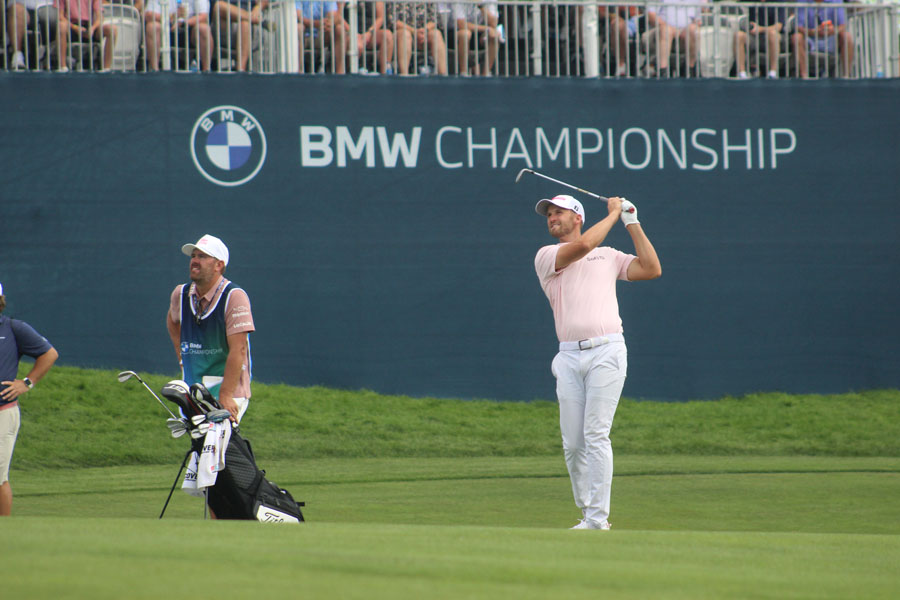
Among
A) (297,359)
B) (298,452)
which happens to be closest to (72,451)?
(298,452)

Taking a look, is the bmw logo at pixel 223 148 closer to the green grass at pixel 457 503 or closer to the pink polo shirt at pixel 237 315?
the green grass at pixel 457 503

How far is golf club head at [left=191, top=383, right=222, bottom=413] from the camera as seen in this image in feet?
22.3

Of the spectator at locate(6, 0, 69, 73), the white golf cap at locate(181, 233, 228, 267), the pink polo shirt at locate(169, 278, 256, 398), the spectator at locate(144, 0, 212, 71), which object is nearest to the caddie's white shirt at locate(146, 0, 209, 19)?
the spectator at locate(144, 0, 212, 71)

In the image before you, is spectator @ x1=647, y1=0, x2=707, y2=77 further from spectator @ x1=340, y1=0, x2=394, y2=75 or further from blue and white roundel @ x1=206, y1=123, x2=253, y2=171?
blue and white roundel @ x1=206, y1=123, x2=253, y2=171

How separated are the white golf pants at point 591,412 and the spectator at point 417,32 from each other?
956 cm

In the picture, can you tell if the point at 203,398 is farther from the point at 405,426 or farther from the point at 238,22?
the point at 238,22

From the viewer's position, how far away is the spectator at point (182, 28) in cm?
1545

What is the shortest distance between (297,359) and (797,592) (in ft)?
39.9

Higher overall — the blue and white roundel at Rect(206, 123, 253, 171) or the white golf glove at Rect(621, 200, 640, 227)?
the blue and white roundel at Rect(206, 123, 253, 171)

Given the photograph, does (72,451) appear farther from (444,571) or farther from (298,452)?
(444,571)

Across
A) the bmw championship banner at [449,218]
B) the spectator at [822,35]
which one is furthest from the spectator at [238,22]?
the spectator at [822,35]

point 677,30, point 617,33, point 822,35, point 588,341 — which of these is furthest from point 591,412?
point 822,35

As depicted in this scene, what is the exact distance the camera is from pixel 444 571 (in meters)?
4.16

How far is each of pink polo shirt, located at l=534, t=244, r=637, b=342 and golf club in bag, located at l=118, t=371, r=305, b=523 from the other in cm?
195
